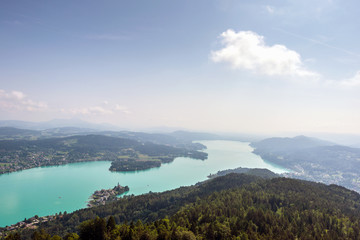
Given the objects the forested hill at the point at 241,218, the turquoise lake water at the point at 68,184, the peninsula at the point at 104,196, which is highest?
the forested hill at the point at 241,218

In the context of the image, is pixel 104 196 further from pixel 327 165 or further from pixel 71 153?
pixel 327 165

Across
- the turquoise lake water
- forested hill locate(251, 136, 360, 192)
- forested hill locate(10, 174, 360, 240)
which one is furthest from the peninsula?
forested hill locate(251, 136, 360, 192)

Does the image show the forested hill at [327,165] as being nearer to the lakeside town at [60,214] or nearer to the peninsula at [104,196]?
the peninsula at [104,196]

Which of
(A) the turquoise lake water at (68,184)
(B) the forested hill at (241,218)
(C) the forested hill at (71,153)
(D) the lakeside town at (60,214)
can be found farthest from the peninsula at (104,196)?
(C) the forested hill at (71,153)

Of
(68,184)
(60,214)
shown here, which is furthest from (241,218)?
(68,184)

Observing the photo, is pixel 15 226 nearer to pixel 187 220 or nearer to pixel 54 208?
pixel 54 208

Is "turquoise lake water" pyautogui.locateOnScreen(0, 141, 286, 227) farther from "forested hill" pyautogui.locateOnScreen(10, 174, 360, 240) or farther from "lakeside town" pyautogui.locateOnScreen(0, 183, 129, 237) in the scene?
"forested hill" pyautogui.locateOnScreen(10, 174, 360, 240)
